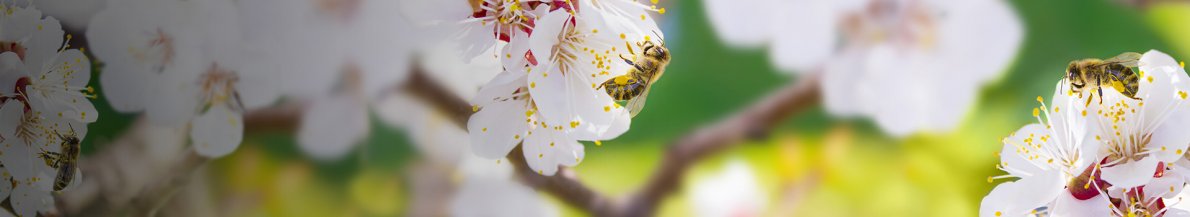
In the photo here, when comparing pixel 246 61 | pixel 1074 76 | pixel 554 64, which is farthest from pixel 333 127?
pixel 1074 76

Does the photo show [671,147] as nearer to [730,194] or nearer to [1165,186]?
[730,194]

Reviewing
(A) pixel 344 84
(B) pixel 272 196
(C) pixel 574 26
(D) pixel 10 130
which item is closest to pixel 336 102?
(A) pixel 344 84

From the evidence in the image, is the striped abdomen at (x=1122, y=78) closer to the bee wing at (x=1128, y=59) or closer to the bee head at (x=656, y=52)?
the bee wing at (x=1128, y=59)

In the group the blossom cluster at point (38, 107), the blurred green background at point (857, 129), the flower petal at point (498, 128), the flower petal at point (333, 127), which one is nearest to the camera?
the blurred green background at point (857, 129)

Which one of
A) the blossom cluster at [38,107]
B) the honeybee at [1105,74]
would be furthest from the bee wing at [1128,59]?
the blossom cluster at [38,107]

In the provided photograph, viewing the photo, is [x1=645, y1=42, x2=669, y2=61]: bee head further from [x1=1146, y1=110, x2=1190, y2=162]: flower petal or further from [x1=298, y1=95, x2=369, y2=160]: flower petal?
[x1=1146, y1=110, x2=1190, y2=162]: flower petal
